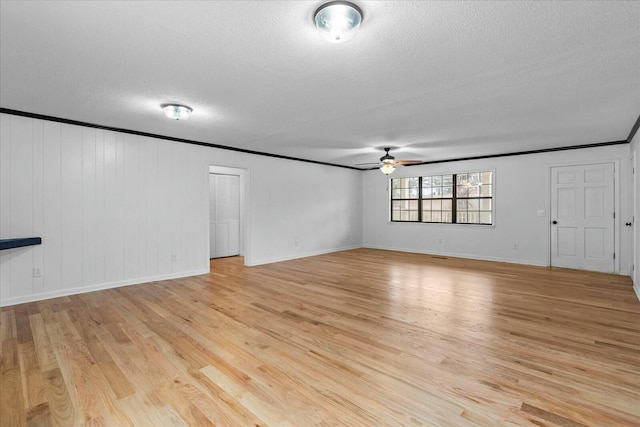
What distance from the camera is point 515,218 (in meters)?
6.68

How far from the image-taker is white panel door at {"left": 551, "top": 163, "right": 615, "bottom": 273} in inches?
223

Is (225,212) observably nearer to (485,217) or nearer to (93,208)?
(93,208)

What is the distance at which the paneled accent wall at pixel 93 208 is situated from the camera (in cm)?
390

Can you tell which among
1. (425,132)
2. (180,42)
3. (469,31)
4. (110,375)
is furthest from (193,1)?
(425,132)

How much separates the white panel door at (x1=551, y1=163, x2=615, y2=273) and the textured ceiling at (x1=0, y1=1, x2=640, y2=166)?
57.1 inches

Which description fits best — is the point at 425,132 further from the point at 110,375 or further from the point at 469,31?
the point at 110,375

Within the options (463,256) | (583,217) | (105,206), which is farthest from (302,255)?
(583,217)

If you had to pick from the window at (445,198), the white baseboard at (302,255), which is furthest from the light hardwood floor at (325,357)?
Answer: the window at (445,198)

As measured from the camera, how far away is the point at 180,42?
87.4 inches

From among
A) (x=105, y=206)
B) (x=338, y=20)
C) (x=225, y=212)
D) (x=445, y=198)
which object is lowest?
(x=225, y=212)

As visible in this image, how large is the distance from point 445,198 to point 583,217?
274cm

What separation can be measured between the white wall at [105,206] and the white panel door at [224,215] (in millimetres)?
1707

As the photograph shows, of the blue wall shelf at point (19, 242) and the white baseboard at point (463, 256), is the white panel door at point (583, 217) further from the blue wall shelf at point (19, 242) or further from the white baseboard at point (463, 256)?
the blue wall shelf at point (19, 242)

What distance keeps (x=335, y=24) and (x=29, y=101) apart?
376cm
